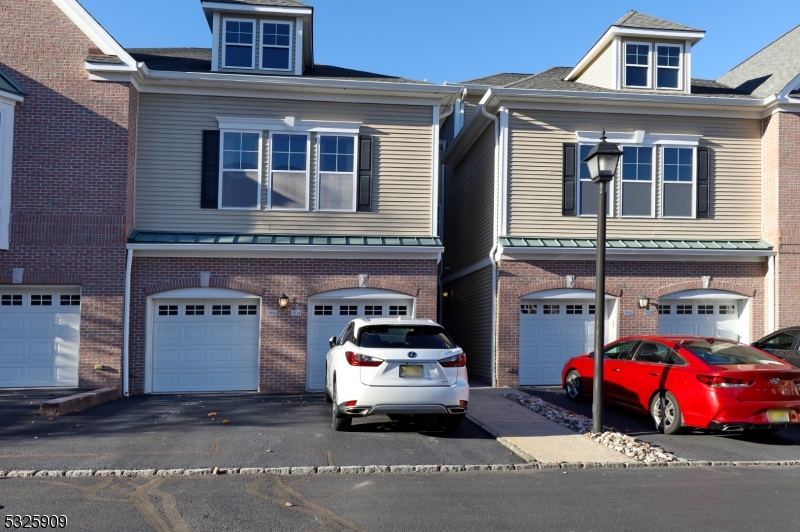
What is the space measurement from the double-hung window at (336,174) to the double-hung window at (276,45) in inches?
83.6

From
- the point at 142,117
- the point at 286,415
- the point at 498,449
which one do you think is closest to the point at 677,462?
the point at 498,449

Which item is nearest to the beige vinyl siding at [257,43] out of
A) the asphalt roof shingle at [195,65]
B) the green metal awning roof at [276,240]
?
Result: the asphalt roof shingle at [195,65]

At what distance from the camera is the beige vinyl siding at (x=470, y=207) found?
1772cm

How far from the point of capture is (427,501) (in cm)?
704

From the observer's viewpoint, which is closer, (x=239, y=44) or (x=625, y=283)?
(x=625, y=283)

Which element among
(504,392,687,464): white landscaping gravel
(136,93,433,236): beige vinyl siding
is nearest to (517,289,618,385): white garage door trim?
(136,93,433,236): beige vinyl siding

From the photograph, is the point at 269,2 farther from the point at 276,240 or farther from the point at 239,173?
the point at 276,240

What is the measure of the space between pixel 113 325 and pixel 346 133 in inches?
250

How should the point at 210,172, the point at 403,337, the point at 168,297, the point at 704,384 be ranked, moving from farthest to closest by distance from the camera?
the point at 210,172 < the point at 168,297 < the point at 403,337 < the point at 704,384

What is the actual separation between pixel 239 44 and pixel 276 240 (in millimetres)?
4701

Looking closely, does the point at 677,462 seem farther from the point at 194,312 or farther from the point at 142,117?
the point at 142,117

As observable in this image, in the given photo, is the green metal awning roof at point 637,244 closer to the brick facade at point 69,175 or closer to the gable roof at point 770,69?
the gable roof at point 770,69

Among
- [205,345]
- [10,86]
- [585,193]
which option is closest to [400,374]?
[205,345]

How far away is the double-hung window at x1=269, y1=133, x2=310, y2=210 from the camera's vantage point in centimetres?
1625
